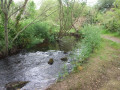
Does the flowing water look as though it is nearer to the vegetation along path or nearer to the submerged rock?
the submerged rock

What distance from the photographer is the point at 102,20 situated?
66.8 feet

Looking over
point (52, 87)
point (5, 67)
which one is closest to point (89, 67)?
point (52, 87)

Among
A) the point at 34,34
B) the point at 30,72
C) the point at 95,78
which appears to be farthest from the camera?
the point at 34,34

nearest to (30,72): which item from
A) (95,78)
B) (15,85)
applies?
(15,85)

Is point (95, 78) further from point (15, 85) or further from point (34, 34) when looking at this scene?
point (34, 34)

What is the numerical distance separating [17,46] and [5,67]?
439cm

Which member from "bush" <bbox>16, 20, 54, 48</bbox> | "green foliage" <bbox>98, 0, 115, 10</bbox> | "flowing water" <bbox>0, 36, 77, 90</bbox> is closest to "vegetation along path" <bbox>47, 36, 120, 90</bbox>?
"flowing water" <bbox>0, 36, 77, 90</bbox>

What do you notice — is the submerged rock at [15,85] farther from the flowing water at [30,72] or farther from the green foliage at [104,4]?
the green foliage at [104,4]

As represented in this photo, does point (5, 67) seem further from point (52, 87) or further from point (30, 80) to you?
point (52, 87)

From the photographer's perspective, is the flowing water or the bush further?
the bush

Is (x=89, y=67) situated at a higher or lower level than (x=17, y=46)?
lower

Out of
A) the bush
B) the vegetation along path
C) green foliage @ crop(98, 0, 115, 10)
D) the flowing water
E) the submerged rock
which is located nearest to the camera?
the vegetation along path

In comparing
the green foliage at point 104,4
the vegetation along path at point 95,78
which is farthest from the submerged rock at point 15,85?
the green foliage at point 104,4

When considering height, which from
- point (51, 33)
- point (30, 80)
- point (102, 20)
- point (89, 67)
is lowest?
point (30, 80)
